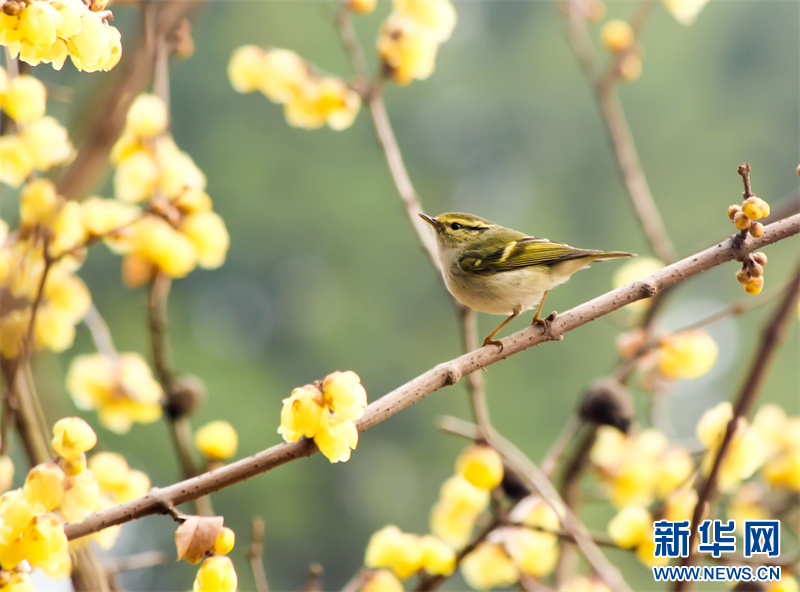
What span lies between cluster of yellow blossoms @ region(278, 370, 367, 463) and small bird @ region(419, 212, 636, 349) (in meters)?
0.69

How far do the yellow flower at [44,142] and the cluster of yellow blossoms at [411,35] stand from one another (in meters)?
0.63

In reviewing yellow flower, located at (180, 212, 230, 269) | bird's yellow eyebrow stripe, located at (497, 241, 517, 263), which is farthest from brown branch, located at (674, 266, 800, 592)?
yellow flower, located at (180, 212, 230, 269)

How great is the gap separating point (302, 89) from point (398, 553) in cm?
93

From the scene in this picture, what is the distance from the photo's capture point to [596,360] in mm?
8930

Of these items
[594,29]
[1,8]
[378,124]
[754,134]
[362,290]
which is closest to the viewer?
[1,8]

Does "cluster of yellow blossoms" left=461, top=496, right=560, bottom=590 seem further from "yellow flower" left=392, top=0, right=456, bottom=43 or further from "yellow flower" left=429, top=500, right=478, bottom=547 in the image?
"yellow flower" left=392, top=0, right=456, bottom=43

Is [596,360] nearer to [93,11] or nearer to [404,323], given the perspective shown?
[404,323]

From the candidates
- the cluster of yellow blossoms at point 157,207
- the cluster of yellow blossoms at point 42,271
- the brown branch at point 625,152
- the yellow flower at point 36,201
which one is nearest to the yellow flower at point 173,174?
the cluster of yellow blossoms at point 157,207

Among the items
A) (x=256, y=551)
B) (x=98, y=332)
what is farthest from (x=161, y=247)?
(x=256, y=551)

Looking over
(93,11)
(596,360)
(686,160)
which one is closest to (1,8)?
(93,11)

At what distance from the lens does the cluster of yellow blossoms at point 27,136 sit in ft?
3.58

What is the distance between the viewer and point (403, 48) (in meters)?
1.55

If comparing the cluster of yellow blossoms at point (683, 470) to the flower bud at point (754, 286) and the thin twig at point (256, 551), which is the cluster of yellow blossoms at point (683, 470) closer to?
the flower bud at point (754, 286)

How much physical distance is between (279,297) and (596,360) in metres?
3.87
